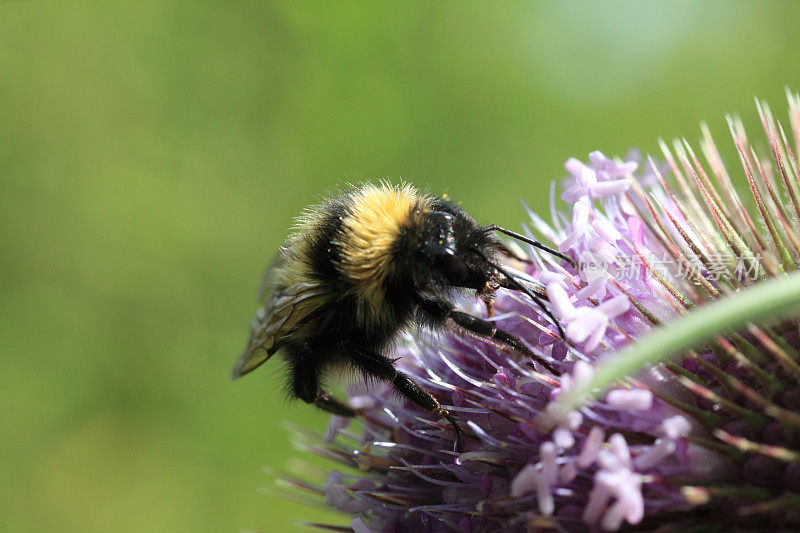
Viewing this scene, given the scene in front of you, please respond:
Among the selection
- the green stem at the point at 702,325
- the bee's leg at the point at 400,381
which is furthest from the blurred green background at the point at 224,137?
the green stem at the point at 702,325

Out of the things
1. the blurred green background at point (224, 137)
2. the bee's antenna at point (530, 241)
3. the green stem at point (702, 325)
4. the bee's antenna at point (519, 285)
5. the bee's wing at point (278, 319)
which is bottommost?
the green stem at point (702, 325)

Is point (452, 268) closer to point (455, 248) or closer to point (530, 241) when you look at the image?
point (455, 248)

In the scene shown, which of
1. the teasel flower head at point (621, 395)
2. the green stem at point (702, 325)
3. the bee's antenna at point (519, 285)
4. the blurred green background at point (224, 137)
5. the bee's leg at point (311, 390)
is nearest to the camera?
the green stem at point (702, 325)

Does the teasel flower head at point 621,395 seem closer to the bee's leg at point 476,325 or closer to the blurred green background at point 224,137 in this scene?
the bee's leg at point 476,325

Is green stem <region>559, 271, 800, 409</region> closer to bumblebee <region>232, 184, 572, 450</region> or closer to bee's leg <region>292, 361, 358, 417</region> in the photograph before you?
bumblebee <region>232, 184, 572, 450</region>

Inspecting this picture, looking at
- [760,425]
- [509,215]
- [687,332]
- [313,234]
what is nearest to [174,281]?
[509,215]

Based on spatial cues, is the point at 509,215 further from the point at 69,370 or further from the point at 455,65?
the point at 69,370
